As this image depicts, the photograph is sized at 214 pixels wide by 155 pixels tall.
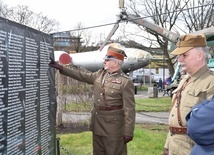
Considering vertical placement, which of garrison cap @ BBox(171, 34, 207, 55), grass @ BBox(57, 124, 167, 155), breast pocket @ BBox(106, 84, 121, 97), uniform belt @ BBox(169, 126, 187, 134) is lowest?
grass @ BBox(57, 124, 167, 155)

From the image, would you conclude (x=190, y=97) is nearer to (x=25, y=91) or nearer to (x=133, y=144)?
(x=25, y=91)

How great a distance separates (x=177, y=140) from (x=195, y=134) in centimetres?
133

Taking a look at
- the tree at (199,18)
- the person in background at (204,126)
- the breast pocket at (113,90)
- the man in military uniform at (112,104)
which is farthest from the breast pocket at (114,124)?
the tree at (199,18)

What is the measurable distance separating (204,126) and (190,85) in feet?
4.48

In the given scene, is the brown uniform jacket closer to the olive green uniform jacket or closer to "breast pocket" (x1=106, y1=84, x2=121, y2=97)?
"breast pocket" (x1=106, y1=84, x2=121, y2=97)

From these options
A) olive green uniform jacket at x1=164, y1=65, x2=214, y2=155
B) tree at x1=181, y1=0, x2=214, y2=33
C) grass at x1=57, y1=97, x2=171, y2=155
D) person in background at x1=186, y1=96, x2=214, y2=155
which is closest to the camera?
person in background at x1=186, y1=96, x2=214, y2=155

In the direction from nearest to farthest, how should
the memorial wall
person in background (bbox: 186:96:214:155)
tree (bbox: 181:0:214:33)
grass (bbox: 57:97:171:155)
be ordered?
person in background (bbox: 186:96:214:155)
the memorial wall
grass (bbox: 57:97:171:155)
tree (bbox: 181:0:214:33)

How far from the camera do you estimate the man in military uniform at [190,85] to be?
10.3 feet

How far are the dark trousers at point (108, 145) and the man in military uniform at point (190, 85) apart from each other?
109 centimetres

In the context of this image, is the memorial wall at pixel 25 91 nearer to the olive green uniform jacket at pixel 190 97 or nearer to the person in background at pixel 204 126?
the olive green uniform jacket at pixel 190 97

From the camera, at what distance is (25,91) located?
10.3 feet

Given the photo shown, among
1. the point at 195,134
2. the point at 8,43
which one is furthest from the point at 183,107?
the point at 8,43

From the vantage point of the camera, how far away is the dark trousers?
4223mm

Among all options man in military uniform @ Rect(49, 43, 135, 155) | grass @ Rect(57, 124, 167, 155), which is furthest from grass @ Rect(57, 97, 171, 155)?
man in military uniform @ Rect(49, 43, 135, 155)
